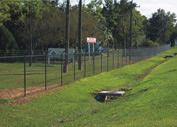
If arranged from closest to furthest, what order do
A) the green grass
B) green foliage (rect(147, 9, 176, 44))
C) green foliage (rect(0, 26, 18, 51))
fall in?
the green grass
green foliage (rect(0, 26, 18, 51))
green foliage (rect(147, 9, 176, 44))

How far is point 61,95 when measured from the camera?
507 inches

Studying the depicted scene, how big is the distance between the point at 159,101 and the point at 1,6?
32457mm

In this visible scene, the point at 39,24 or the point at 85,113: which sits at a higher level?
the point at 39,24

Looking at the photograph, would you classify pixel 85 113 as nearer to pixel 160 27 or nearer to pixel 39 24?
pixel 39 24

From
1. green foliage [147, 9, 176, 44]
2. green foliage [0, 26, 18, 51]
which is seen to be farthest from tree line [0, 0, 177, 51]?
green foliage [147, 9, 176, 44]

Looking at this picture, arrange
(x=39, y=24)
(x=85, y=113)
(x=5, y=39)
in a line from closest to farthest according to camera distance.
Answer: (x=85, y=113) < (x=5, y=39) < (x=39, y=24)

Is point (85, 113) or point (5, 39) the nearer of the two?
point (85, 113)

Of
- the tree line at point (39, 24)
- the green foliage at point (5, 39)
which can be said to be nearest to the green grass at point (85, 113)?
the tree line at point (39, 24)

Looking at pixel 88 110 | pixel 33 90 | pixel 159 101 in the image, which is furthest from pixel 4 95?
pixel 159 101

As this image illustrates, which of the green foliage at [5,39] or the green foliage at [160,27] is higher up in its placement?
the green foliage at [160,27]

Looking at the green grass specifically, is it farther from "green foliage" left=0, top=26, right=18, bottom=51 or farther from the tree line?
"green foliage" left=0, top=26, right=18, bottom=51

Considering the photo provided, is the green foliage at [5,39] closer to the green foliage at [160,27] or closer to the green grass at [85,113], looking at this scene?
the green grass at [85,113]

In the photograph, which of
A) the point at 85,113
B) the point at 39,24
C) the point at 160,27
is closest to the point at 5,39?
the point at 39,24

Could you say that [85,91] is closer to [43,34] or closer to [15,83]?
[15,83]
